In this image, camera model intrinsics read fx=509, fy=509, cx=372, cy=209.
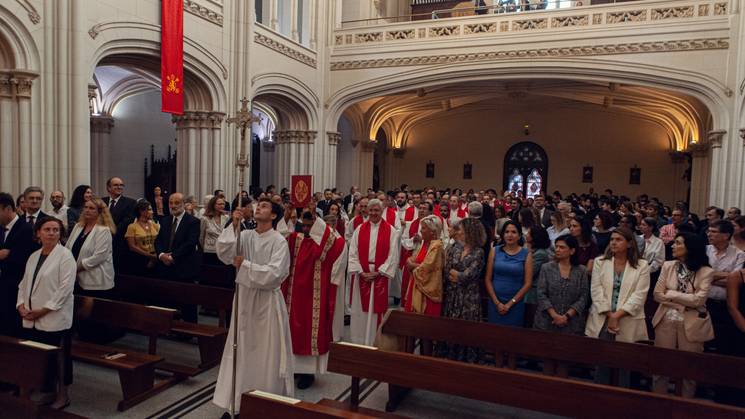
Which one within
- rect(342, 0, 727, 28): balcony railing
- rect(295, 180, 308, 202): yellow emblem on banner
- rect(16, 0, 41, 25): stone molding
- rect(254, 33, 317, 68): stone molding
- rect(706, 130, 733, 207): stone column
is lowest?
rect(295, 180, 308, 202): yellow emblem on banner

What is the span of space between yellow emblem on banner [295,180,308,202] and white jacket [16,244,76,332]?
6.86 ft

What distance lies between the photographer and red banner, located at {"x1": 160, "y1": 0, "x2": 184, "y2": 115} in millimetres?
9008

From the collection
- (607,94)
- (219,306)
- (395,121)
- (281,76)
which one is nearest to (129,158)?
(281,76)

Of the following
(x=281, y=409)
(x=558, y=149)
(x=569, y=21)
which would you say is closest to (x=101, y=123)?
(x=569, y=21)

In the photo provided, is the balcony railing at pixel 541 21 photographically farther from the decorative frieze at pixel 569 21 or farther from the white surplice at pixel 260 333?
the white surplice at pixel 260 333

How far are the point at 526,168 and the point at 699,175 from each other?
5.79 meters

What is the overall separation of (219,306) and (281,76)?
846cm

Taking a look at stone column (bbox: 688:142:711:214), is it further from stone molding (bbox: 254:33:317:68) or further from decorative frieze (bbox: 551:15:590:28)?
stone molding (bbox: 254:33:317:68)

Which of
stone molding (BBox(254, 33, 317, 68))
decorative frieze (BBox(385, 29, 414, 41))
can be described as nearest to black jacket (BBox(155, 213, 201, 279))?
stone molding (BBox(254, 33, 317, 68))

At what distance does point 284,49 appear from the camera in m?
12.3

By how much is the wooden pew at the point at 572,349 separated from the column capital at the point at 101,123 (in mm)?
13173

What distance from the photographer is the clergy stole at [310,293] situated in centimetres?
432

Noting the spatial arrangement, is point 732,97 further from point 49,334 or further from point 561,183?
point 49,334

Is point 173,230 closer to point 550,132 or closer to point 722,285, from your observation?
point 722,285
